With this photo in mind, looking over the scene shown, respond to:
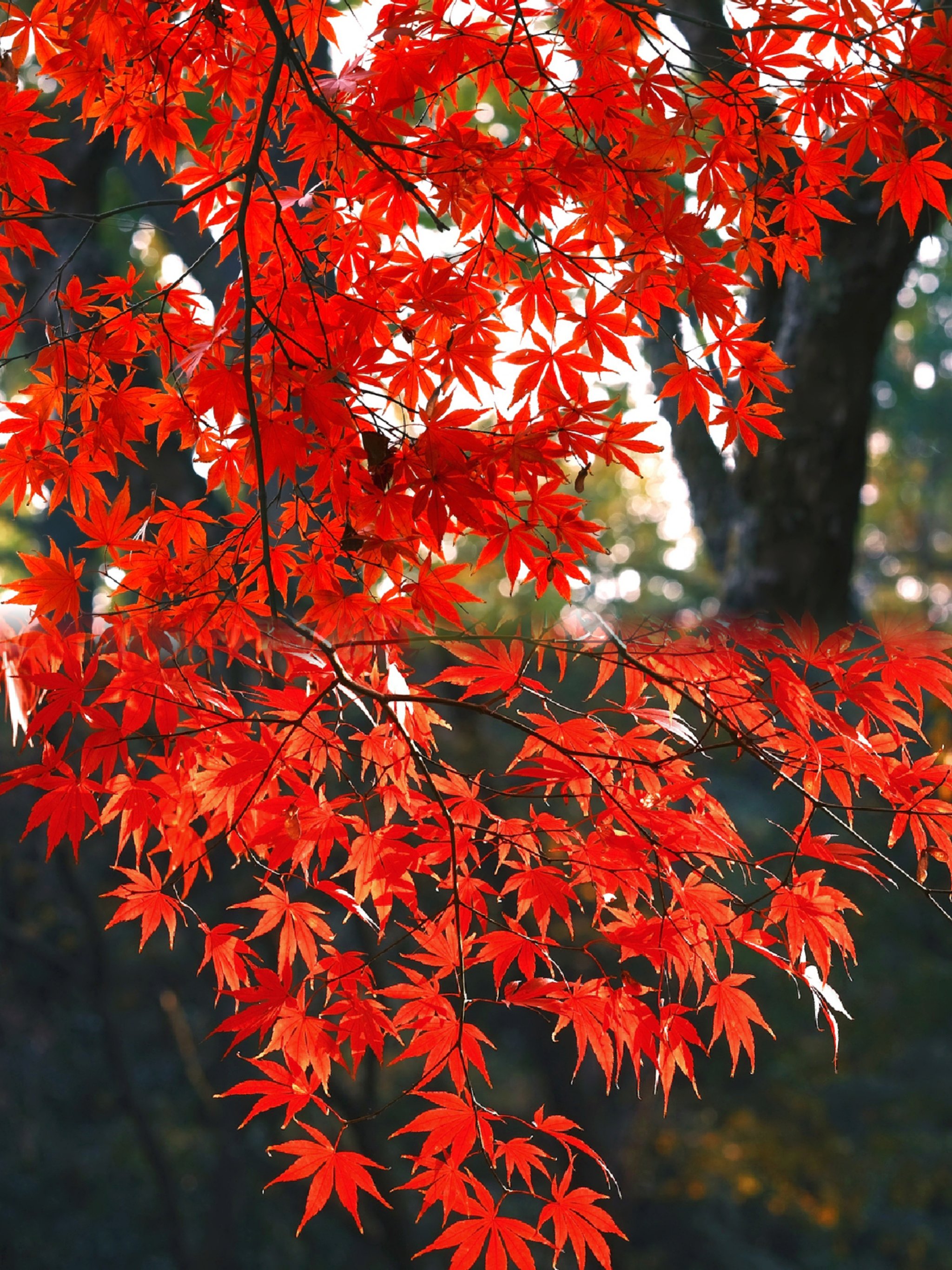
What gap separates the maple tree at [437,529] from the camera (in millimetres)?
1254

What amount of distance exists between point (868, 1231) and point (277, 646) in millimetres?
5663

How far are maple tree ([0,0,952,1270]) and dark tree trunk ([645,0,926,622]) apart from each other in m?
1.30

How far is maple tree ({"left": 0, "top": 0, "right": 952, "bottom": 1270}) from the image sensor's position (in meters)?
1.25

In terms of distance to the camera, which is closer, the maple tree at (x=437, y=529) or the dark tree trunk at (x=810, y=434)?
the maple tree at (x=437, y=529)

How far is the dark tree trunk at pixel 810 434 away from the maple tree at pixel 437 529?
4.28 ft

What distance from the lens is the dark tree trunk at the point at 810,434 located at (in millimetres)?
2979

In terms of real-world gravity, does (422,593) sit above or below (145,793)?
above

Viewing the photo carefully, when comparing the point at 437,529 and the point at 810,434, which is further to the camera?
the point at 810,434

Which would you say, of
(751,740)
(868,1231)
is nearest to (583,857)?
(751,740)

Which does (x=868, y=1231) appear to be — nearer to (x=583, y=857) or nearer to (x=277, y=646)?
(x=583, y=857)

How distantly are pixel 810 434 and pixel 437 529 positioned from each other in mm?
2383

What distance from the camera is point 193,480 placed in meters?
3.45

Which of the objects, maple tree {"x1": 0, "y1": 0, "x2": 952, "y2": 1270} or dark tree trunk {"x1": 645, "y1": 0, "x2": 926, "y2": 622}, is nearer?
maple tree {"x1": 0, "y1": 0, "x2": 952, "y2": 1270}

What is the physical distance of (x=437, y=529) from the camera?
1168 millimetres
